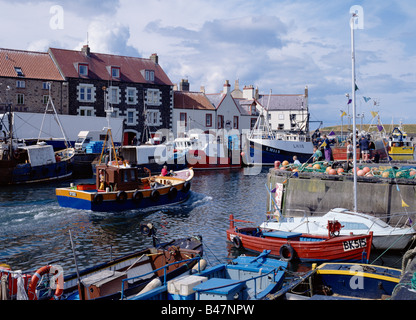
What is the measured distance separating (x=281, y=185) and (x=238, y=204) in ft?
23.4

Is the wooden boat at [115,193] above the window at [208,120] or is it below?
below

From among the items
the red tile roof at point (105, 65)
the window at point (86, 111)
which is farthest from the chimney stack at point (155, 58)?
the window at point (86, 111)

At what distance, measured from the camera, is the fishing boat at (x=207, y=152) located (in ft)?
169

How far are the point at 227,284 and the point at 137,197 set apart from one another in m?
17.0

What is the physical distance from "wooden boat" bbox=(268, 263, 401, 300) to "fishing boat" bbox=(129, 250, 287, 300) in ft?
2.60

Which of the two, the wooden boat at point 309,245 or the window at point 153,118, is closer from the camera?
the wooden boat at point 309,245

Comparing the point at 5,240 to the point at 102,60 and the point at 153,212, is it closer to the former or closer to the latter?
the point at 153,212

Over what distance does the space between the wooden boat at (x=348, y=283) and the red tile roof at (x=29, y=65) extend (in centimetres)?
4362

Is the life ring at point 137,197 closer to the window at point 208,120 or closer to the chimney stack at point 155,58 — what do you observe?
the chimney stack at point 155,58

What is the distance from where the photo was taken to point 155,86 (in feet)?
187

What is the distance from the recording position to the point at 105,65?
54.3 meters

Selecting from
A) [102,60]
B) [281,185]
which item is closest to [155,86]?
[102,60]

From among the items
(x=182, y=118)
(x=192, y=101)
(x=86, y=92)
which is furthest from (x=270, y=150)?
(x=86, y=92)

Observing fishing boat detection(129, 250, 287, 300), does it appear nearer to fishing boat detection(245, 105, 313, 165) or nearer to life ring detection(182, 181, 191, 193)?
life ring detection(182, 181, 191, 193)
